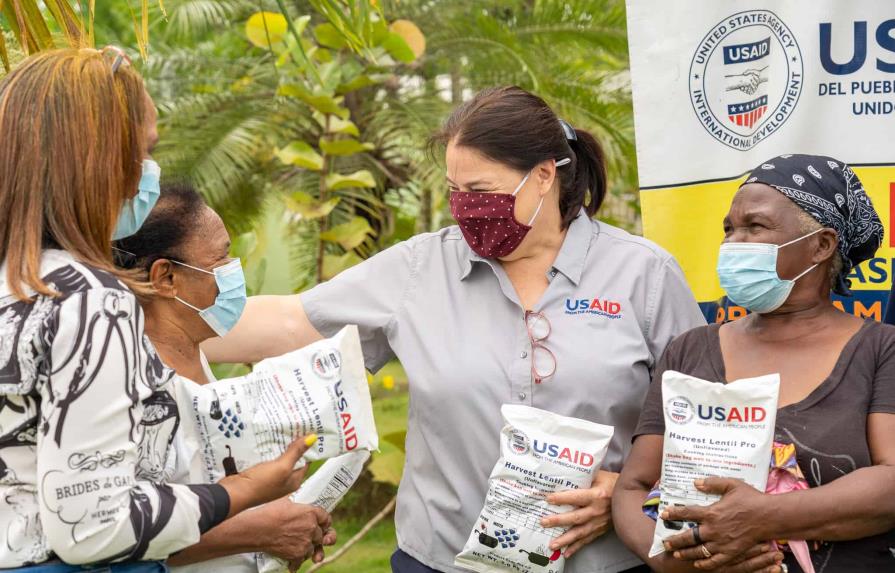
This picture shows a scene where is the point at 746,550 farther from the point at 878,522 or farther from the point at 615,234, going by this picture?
the point at 615,234

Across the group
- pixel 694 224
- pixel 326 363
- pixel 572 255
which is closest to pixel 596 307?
pixel 572 255

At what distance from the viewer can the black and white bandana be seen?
279cm

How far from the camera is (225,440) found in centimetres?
250

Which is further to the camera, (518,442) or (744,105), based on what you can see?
(744,105)

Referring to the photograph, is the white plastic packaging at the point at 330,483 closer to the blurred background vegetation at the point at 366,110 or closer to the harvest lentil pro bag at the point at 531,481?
the harvest lentil pro bag at the point at 531,481

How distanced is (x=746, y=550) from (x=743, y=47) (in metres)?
1.82

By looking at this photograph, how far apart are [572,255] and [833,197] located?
76 centimetres

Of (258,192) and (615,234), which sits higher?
(615,234)

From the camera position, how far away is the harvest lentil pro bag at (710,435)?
8.24 feet

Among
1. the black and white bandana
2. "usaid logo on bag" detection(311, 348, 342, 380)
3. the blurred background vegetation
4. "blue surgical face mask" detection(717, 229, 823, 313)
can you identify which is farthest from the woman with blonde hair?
the blurred background vegetation

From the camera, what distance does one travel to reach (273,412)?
251cm

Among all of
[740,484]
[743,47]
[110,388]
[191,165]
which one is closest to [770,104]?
[743,47]

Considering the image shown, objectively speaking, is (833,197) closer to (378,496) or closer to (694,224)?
(694,224)

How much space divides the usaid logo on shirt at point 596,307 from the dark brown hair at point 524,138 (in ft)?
0.96
